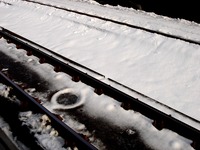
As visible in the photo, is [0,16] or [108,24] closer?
[108,24]

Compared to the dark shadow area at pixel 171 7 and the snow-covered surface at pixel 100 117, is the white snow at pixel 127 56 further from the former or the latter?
the dark shadow area at pixel 171 7

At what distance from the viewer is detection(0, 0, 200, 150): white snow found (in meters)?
4.30

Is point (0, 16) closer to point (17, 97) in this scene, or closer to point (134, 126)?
point (17, 97)

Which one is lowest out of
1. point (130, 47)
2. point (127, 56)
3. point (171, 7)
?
point (127, 56)

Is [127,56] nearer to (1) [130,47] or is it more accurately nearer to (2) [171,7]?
(1) [130,47]

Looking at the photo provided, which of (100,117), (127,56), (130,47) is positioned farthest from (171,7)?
(100,117)

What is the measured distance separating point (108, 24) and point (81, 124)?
515 cm

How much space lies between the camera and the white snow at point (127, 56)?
430 cm

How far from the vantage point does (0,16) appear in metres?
11.0

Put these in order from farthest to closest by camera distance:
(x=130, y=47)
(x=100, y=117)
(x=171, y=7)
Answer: (x=171, y=7), (x=130, y=47), (x=100, y=117)

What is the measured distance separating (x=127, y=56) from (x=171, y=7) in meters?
4.79

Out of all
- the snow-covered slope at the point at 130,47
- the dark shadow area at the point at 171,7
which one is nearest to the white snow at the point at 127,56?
the snow-covered slope at the point at 130,47

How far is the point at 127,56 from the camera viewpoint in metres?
6.38

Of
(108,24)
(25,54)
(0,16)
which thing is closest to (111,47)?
(108,24)
